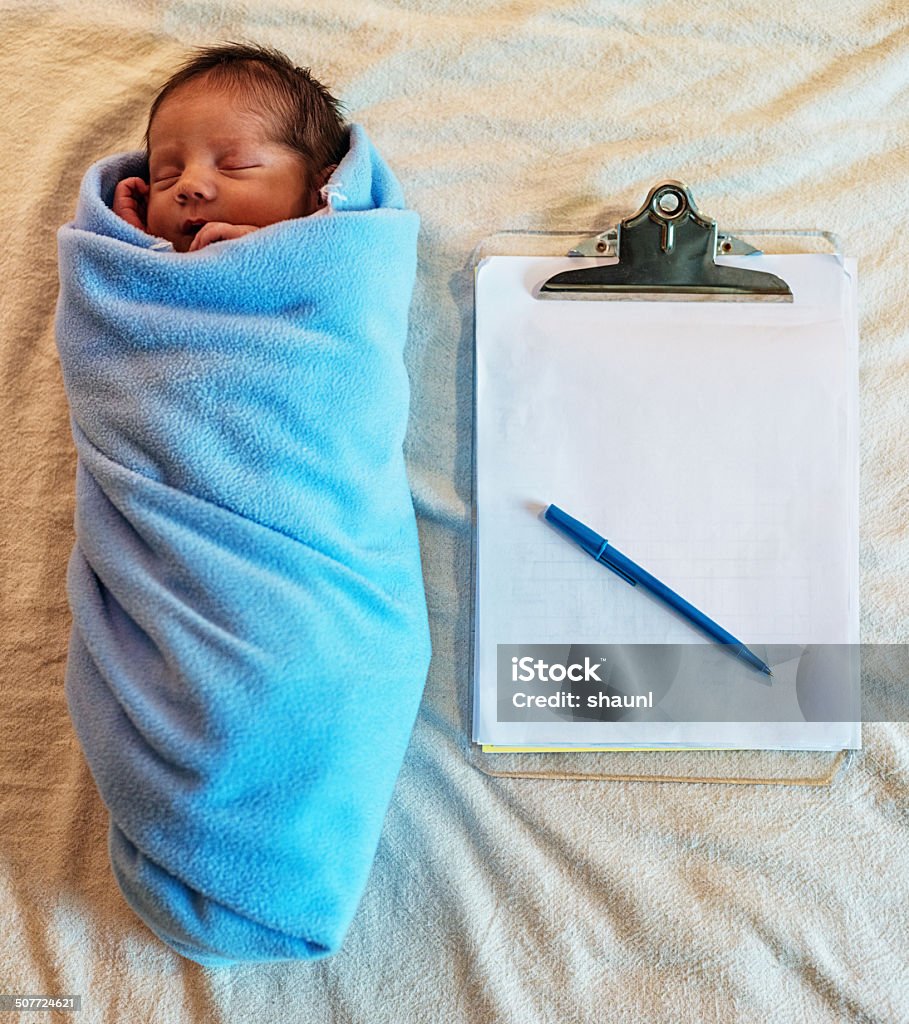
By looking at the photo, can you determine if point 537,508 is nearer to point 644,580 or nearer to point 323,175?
point 644,580

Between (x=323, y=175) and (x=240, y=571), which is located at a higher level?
(x=323, y=175)

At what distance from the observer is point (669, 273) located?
32.4 inches

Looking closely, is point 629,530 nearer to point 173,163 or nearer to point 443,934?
point 443,934

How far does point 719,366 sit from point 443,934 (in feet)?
1.63

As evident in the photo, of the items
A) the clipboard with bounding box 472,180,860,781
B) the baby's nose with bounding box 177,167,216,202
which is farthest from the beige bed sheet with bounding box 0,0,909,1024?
the baby's nose with bounding box 177,167,216,202

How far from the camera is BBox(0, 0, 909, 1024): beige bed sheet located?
2.45ft

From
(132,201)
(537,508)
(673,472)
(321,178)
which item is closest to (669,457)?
(673,472)

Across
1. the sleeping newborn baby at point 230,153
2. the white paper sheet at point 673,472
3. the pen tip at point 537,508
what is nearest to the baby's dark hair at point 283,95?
the sleeping newborn baby at point 230,153

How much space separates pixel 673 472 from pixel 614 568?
0.30ft

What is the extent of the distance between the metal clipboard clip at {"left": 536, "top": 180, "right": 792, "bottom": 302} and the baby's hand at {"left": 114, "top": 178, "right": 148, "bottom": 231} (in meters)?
0.33

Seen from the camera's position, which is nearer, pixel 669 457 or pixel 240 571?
pixel 240 571

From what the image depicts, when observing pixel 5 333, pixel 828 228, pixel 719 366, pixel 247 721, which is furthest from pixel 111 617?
pixel 828 228

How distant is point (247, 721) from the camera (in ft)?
2.09
